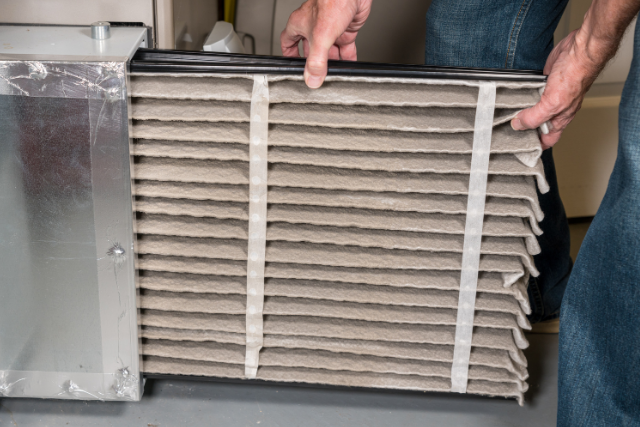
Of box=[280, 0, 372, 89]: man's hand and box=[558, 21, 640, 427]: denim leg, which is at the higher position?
box=[280, 0, 372, 89]: man's hand

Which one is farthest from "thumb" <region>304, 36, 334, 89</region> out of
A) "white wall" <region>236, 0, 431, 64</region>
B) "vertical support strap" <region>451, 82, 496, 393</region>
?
"white wall" <region>236, 0, 431, 64</region>

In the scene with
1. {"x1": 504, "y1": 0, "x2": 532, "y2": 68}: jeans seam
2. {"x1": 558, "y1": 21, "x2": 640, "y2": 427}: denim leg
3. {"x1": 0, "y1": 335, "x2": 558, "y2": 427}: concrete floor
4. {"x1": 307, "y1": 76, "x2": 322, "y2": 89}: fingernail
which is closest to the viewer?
{"x1": 558, "y1": 21, "x2": 640, "y2": 427}: denim leg

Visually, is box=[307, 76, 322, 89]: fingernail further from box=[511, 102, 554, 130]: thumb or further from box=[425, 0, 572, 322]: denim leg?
box=[425, 0, 572, 322]: denim leg

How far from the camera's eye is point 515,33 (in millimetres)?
1031

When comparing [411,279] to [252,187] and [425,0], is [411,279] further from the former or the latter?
[425,0]

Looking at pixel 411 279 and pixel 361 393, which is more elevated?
pixel 411 279

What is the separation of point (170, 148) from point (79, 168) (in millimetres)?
117

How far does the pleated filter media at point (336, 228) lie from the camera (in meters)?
0.73

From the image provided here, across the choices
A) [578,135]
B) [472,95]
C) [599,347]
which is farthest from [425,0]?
[599,347]

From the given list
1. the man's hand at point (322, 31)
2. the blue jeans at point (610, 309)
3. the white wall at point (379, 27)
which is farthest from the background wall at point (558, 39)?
the blue jeans at point (610, 309)

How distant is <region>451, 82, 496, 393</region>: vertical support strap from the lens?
724mm

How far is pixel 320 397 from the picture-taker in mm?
964

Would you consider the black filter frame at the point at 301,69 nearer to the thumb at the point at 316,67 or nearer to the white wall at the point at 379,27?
the thumb at the point at 316,67

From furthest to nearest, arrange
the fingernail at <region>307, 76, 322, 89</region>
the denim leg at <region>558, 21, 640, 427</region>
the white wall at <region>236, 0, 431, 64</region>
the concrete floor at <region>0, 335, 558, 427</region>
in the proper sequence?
the white wall at <region>236, 0, 431, 64</region>, the concrete floor at <region>0, 335, 558, 427</region>, the fingernail at <region>307, 76, 322, 89</region>, the denim leg at <region>558, 21, 640, 427</region>
